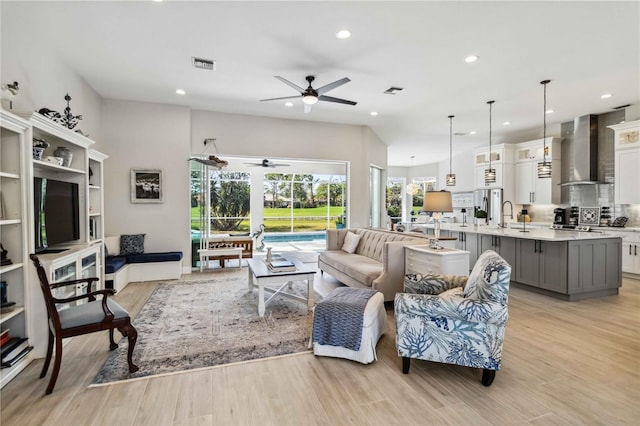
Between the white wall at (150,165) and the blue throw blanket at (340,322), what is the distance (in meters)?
4.14

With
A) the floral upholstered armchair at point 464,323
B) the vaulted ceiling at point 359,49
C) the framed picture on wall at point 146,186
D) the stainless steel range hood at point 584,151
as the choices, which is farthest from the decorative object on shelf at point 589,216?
the framed picture on wall at point 146,186

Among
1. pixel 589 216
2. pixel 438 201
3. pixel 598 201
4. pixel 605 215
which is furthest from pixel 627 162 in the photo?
pixel 438 201

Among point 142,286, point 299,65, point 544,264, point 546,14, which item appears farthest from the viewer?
point 142,286

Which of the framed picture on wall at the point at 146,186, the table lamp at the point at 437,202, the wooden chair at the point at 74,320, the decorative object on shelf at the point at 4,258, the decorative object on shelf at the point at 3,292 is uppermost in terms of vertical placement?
the framed picture on wall at the point at 146,186

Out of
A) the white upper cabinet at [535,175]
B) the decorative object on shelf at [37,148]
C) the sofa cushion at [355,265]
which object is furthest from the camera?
the white upper cabinet at [535,175]

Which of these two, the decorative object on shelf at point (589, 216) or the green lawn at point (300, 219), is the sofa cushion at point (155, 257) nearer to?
the green lawn at point (300, 219)

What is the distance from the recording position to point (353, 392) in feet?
7.47

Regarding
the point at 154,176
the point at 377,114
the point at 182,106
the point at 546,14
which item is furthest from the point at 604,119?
the point at 154,176

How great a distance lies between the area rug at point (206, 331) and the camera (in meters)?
2.71

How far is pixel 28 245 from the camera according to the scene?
268 centimetres

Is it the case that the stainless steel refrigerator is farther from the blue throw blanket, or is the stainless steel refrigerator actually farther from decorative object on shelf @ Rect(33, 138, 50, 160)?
decorative object on shelf @ Rect(33, 138, 50, 160)

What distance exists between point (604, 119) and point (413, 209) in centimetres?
772

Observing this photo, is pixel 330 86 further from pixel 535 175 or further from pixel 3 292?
pixel 535 175

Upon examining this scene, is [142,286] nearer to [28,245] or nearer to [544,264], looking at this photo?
[28,245]
